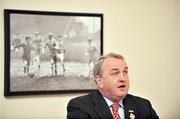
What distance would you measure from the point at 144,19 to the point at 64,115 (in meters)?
1.37

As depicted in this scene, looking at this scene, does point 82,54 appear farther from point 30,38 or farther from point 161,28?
point 161,28

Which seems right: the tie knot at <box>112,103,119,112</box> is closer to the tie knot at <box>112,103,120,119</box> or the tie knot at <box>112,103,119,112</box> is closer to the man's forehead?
the tie knot at <box>112,103,120,119</box>

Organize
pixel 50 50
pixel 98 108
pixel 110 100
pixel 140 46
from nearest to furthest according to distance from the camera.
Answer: pixel 98 108, pixel 110 100, pixel 50 50, pixel 140 46

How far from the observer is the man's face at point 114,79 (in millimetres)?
2273

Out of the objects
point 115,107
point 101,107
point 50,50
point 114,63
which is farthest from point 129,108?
point 50,50

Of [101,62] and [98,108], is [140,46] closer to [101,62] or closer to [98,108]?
[101,62]

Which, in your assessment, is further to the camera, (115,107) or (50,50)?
(50,50)

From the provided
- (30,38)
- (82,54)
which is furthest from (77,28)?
(30,38)

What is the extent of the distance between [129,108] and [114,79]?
10.0 inches

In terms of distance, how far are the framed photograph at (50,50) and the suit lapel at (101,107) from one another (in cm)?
93

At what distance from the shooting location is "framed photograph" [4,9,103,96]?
303 centimetres

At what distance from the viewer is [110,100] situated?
7.70 feet

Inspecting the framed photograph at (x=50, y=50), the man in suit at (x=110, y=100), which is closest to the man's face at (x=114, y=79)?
the man in suit at (x=110, y=100)

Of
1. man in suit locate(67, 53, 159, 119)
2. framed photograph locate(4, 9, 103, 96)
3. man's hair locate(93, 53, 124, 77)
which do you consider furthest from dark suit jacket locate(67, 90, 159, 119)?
framed photograph locate(4, 9, 103, 96)
